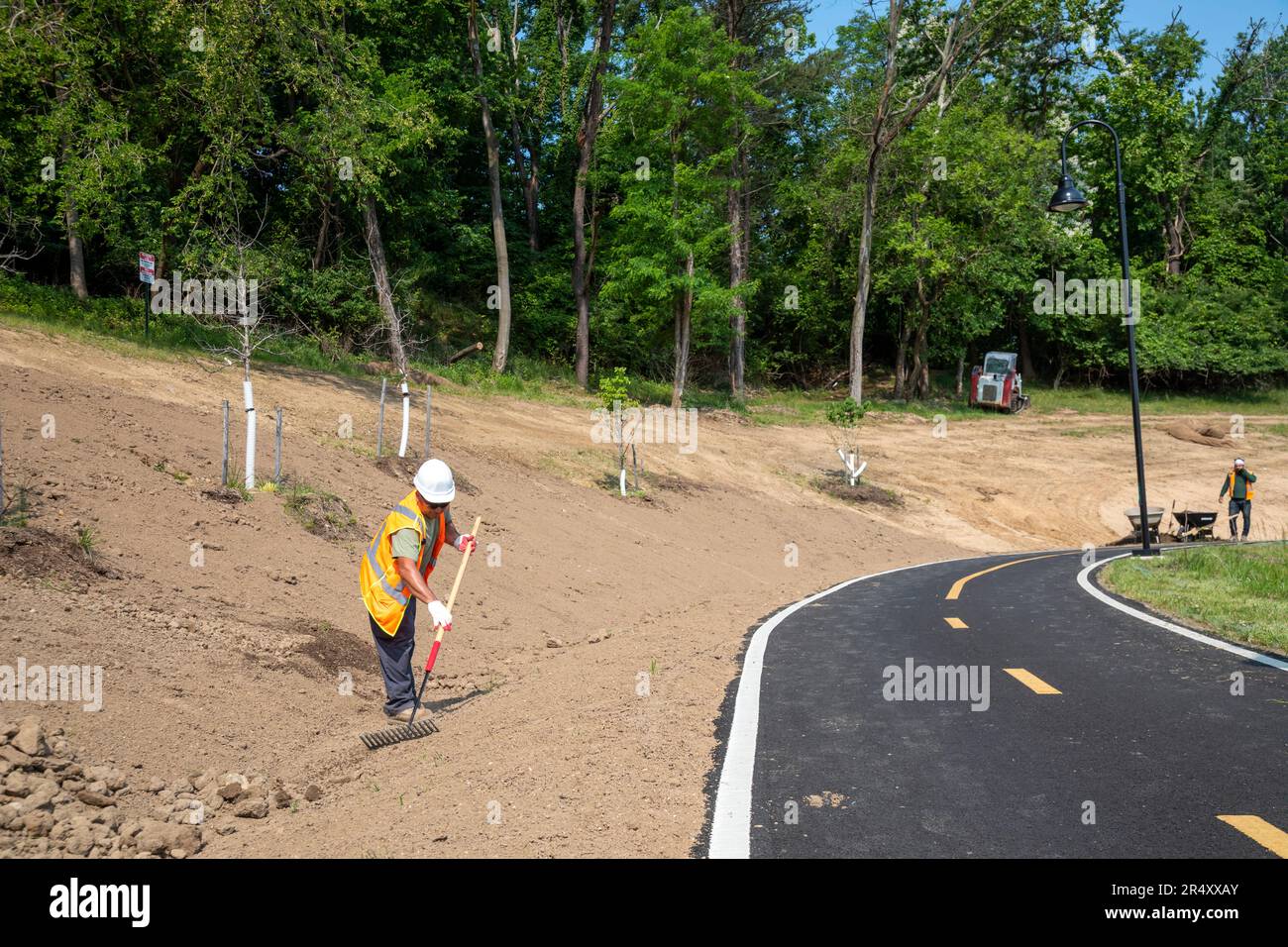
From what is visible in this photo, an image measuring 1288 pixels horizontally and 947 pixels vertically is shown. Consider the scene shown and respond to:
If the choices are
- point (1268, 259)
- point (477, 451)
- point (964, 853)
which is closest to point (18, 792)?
point (964, 853)

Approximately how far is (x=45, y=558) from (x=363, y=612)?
3.09 meters

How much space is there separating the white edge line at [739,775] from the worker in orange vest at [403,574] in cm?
226

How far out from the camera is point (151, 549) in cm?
946

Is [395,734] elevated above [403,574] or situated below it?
below

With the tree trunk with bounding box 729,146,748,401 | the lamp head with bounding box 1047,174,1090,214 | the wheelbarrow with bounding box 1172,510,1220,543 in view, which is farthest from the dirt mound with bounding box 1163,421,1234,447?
the lamp head with bounding box 1047,174,1090,214

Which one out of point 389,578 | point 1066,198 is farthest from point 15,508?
point 1066,198

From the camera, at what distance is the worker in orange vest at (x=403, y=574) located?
6781mm

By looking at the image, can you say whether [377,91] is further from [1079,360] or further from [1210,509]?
[1079,360]

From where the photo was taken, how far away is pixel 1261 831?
12.7 feet

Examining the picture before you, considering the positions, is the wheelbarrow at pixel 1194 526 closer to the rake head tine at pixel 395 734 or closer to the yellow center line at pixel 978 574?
the yellow center line at pixel 978 574

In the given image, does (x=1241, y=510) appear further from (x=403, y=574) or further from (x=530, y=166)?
(x=530, y=166)

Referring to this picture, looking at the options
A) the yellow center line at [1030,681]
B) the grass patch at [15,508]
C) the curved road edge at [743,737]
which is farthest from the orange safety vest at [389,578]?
the yellow center line at [1030,681]

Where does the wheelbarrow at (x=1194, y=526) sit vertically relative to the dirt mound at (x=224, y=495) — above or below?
below
